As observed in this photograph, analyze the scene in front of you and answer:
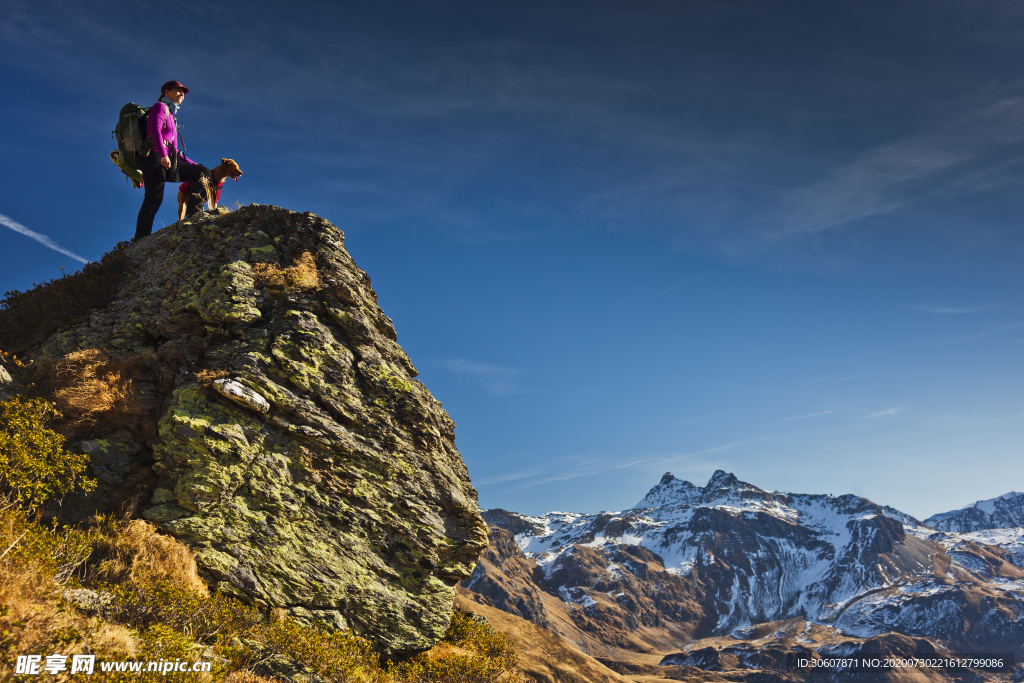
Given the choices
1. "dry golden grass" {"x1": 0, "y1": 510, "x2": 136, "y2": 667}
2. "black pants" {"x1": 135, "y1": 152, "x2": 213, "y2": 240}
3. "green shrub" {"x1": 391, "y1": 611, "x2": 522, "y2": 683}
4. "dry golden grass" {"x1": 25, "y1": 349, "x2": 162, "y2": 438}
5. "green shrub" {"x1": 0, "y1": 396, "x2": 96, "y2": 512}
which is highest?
"black pants" {"x1": 135, "y1": 152, "x2": 213, "y2": 240}

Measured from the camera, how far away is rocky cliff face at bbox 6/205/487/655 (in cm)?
1459

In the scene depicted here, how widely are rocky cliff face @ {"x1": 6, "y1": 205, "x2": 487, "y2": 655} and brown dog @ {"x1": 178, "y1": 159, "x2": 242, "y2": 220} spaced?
1.20 metres

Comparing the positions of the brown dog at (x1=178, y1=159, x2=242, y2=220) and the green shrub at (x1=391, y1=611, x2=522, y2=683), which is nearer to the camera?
the green shrub at (x1=391, y1=611, x2=522, y2=683)

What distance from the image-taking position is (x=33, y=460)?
12422mm

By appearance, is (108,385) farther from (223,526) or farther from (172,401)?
(223,526)

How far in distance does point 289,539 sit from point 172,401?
5107mm

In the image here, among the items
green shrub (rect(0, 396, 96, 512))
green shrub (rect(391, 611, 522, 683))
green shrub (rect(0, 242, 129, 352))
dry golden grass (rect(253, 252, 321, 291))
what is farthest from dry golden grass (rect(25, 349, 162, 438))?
green shrub (rect(391, 611, 522, 683))

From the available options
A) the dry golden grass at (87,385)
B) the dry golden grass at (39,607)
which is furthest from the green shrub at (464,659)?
the dry golden grass at (87,385)

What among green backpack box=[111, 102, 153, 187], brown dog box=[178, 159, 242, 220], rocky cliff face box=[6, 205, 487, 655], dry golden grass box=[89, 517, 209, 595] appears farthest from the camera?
brown dog box=[178, 159, 242, 220]

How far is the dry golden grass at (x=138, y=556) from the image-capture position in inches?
459

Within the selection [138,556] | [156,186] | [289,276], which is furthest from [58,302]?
[138,556]

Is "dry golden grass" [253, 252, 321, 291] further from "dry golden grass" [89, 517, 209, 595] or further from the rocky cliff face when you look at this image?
"dry golden grass" [89, 517, 209, 595]

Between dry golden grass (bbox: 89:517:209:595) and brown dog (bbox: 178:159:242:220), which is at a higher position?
brown dog (bbox: 178:159:242:220)

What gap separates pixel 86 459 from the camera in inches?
545
